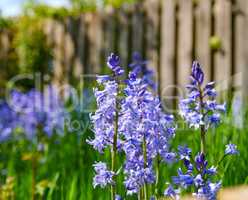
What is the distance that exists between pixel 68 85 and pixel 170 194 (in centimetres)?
750

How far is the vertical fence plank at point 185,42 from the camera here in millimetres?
8023

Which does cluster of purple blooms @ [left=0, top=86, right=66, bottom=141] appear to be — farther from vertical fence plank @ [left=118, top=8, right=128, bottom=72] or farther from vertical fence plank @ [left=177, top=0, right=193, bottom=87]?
vertical fence plank @ [left=118, top=8, right=128, bottom=72]

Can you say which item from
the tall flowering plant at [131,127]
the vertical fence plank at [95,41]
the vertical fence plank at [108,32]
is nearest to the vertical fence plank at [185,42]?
the vertical fence plank at [108,32]

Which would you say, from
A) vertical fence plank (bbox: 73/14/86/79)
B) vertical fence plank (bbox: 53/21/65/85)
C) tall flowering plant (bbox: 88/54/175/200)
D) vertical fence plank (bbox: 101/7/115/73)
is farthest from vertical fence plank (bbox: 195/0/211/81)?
tall flowering plant (bbox: 88/54/175/200)

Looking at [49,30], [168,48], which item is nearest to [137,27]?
[168,48]

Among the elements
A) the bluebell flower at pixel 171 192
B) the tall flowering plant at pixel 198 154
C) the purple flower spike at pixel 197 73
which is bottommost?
the bluebell flower at pixel 171 192

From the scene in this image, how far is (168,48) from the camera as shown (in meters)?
8.35

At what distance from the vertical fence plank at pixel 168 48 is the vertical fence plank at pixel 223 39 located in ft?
2.32

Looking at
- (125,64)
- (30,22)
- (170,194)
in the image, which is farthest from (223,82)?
(170,194)

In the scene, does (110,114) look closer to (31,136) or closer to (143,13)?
(31,136)

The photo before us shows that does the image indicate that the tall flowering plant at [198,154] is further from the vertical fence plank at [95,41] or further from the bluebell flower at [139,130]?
the vertical fence plank at [95,41]

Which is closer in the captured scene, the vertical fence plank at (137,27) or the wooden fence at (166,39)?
the wooden fence at (166,39)

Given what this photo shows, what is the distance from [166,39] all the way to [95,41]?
4.76ft

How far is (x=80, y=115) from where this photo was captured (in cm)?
495
